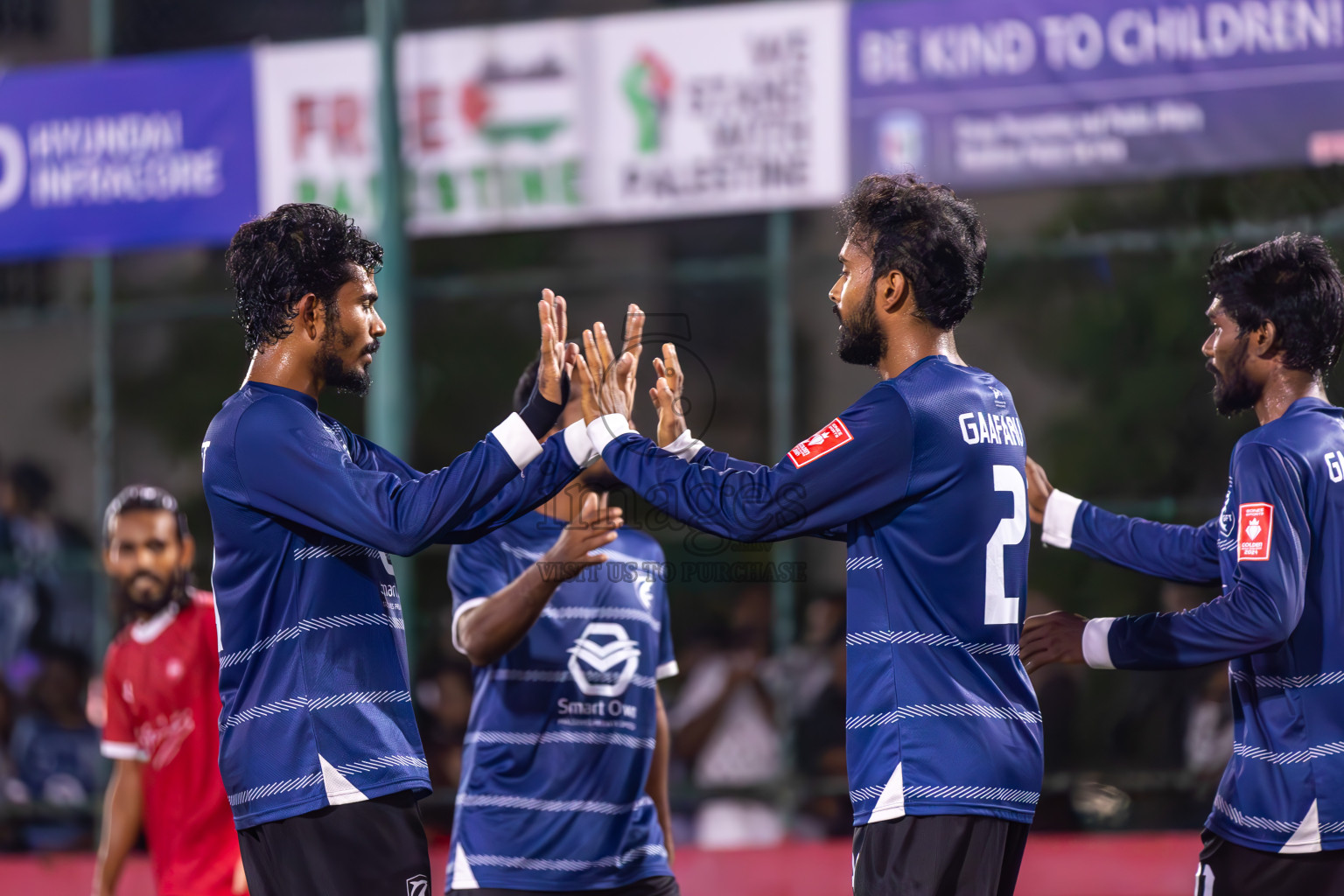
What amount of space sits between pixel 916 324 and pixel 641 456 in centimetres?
76

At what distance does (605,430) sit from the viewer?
3.80m

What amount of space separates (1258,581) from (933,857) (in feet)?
3.79

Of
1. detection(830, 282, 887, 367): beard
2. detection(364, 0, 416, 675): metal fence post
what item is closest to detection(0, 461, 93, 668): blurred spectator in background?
detection(364, 0, 416, 675): metal fence post

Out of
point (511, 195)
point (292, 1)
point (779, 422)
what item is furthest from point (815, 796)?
point (292, 1)

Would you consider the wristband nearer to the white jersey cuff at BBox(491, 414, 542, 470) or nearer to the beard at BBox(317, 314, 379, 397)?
the white jersey cuff at BBox(491, 414, 542, 470)

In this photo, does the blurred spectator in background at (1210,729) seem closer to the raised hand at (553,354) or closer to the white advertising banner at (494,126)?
the white advertising banner at (494,126)

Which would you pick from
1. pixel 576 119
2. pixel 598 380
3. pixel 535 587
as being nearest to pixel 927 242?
pixel 598 380

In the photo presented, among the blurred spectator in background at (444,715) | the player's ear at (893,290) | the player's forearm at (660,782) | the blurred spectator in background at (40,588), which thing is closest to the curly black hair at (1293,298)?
the player's ear at (893,290)

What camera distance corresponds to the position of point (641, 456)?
3762mm

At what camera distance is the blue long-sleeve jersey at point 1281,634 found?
3770 mm

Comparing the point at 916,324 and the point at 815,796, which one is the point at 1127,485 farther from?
the point at 916,324

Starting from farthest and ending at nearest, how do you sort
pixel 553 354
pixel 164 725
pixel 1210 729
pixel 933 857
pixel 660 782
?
1. pixel 1210 729
2. pixel 164 725
3. pixel 660 782
4. pixel 553 354
5. pixel 933 857

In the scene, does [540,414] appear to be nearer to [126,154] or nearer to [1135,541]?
[1135,541]

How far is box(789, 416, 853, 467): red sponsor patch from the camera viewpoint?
3.49 metres
